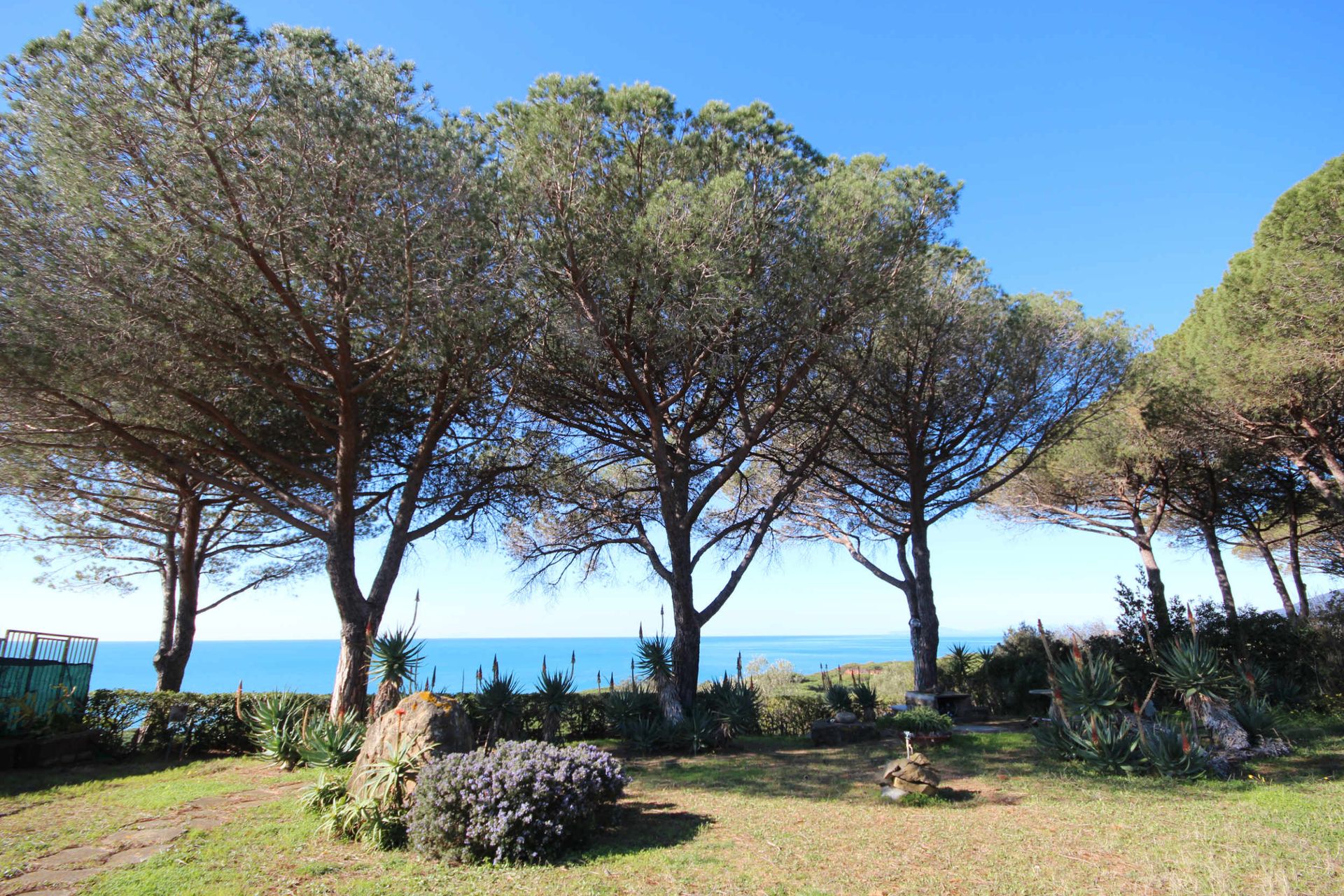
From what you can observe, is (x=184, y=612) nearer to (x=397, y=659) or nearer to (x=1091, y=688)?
(x=397, y=659)

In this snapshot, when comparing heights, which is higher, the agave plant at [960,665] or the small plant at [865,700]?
the agave plant at [960,665]

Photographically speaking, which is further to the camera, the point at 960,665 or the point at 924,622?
the point at 960,665

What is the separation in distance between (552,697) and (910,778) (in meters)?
5.33

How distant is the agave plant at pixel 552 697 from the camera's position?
33.4 ft

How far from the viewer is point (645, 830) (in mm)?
5949

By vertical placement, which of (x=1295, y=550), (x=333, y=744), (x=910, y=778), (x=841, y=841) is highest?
(x=1295, y=550)

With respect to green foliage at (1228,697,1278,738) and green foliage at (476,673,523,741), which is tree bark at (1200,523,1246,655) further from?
green foliage at (476,673,523,741)

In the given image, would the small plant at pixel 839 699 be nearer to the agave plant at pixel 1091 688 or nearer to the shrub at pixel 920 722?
the shrub at pixel 920 722

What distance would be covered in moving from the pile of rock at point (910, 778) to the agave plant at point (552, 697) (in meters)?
4.85

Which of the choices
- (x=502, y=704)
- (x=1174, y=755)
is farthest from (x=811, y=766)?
(x=502, y=704)

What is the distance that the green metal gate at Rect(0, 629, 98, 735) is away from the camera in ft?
30.5

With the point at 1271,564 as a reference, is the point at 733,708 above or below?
below

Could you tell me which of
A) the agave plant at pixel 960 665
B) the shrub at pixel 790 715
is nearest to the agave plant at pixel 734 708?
the shrub at pixel 790 715

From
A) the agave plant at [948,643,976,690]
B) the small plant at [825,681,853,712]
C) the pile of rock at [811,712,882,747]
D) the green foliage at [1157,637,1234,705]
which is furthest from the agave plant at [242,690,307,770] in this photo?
the agave plant at [948,643,976,690]
